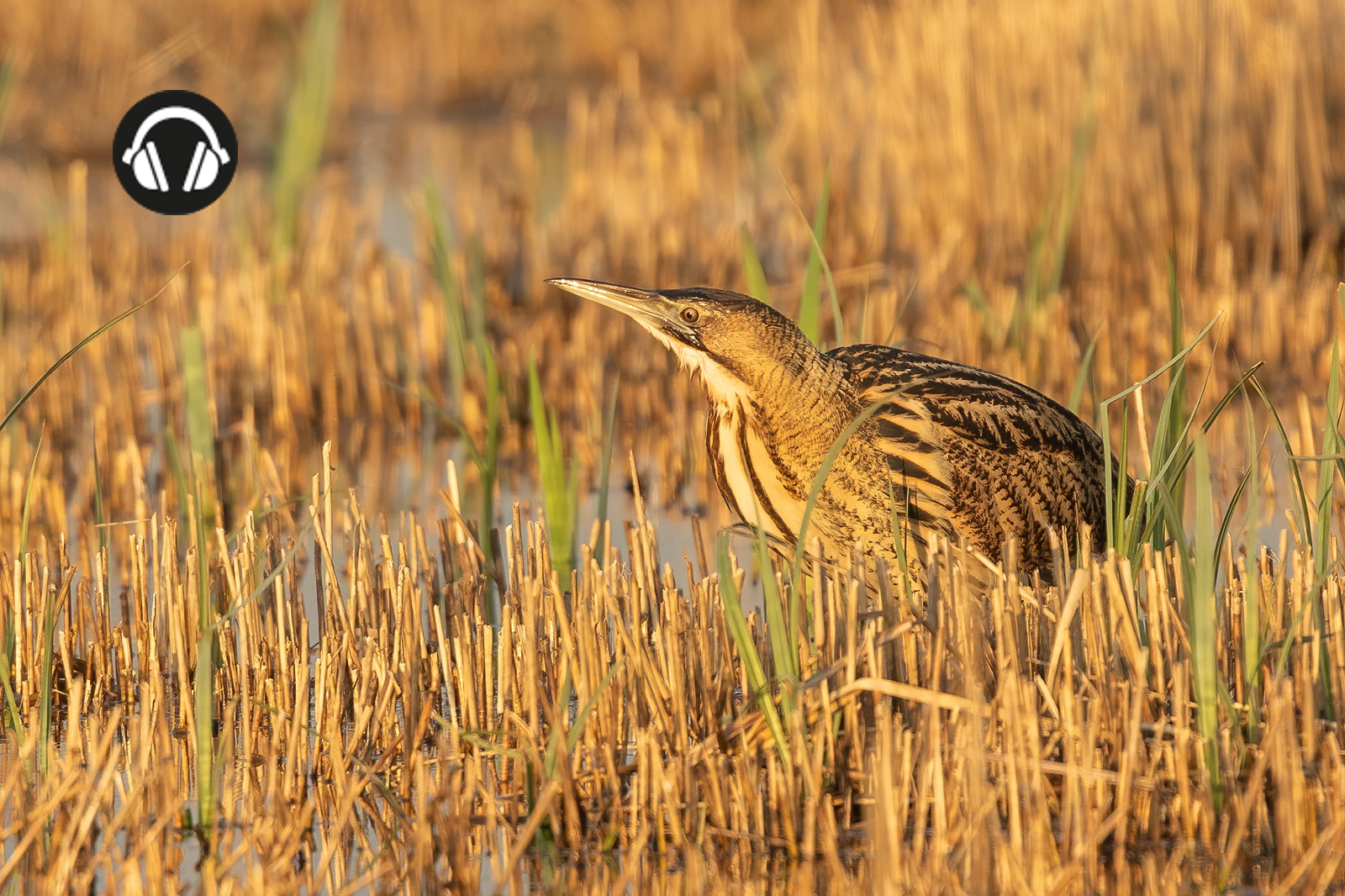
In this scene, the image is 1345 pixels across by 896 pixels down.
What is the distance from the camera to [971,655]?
3637mm

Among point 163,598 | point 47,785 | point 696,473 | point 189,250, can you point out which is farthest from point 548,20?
point 47,785

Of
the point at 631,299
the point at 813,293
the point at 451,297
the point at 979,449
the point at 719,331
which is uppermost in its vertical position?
the point at 451,297

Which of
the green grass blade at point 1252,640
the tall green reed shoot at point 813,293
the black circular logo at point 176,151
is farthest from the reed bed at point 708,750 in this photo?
the black circular logo at point 176,151

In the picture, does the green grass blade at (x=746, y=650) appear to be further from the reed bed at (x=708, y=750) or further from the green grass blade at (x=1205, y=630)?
the green grass blade at (x=1205, y=630)

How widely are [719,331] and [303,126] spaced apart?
4485 millimetres

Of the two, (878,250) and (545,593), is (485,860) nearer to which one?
(545,593)

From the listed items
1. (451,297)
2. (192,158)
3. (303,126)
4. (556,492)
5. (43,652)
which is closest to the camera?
(43,652)

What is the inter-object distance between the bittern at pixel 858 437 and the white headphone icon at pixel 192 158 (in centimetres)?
303

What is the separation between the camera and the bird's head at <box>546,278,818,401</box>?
14.9 feet

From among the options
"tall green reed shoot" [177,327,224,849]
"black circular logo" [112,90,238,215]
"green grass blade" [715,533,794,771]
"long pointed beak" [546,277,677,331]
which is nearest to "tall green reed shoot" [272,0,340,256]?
"black circular logo" [112,90,238,215]

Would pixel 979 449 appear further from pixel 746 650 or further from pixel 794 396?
pixel 746 650

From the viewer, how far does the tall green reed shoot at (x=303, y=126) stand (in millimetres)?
8305

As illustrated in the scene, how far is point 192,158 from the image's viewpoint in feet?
25.0

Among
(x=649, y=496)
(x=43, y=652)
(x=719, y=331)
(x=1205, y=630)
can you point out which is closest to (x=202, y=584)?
(x=43, y=652)
